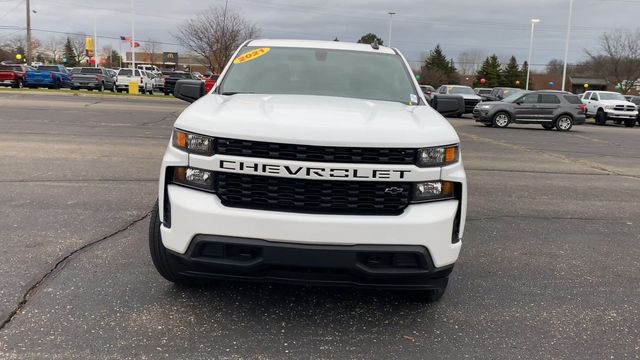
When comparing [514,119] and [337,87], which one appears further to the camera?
[514,119]

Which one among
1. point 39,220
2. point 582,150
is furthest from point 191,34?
point 39,220

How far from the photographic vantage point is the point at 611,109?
28.9 metres

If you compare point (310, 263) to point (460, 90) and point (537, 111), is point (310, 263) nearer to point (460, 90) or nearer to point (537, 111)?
point (537, 111)

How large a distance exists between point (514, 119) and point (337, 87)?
20.6 m

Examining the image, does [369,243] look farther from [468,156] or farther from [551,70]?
[551,70]

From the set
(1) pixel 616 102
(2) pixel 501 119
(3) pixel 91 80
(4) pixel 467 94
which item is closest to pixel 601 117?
(1) pixel 616 102

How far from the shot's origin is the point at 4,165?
A: 8.38 metres

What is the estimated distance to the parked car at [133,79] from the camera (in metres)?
38.6

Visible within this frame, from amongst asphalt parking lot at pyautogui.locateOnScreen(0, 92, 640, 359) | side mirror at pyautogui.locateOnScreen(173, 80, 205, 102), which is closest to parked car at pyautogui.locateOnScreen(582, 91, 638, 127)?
asphalt parking lot at pyautogui.locateOnScreen(0, 92, 640, 359)

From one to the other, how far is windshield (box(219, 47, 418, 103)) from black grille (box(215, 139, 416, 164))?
4.43 ft

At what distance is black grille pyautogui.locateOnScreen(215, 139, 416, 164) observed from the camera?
2994 mm

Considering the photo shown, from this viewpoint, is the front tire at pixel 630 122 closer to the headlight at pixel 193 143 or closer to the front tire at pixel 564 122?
the front tire at pixel 564 122

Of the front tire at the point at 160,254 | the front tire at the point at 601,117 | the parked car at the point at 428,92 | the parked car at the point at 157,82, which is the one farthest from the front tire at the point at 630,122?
the parked car at the point at 157,82

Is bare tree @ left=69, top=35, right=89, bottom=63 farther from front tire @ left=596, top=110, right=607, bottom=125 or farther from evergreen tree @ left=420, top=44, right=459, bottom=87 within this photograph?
front tire @ left=596, top=110, right=607, bottom=125
